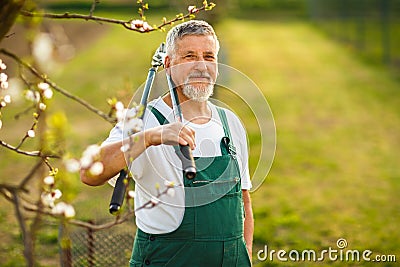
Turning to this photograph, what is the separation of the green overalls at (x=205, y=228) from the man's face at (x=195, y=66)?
0.15 metres

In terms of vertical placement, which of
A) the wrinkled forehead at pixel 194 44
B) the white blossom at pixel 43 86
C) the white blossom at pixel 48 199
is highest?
the wrinkled forehead at pixel 194 44

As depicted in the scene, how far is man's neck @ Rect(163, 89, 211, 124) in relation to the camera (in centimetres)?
296

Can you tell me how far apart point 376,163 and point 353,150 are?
791 millimetres

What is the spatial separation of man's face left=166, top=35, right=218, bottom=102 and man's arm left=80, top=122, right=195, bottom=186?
0.35 m

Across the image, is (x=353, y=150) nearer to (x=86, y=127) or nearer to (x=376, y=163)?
(x=376, y=163)

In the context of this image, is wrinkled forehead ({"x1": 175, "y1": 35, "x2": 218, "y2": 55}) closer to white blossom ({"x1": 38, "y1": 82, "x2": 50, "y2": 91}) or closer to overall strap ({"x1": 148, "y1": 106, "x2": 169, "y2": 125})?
overall strap ({"x1": 148, "y1": 106, "x2": 169, "y2": 125})

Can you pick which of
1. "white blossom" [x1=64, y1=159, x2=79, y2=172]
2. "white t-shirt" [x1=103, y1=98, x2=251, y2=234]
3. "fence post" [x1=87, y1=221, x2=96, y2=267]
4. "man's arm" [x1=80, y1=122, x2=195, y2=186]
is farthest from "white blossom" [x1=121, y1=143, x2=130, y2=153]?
"fence post" [x1=87, y1=221, x2=96, y2=267]

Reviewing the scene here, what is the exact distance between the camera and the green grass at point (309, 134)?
23.1ft

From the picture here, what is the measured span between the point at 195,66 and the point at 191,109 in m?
0.16

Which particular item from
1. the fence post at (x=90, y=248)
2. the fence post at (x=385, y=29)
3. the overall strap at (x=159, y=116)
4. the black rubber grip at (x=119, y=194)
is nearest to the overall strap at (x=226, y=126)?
the overall strap at (x=159, y=116)

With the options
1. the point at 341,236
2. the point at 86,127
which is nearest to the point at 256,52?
the point at 86,127

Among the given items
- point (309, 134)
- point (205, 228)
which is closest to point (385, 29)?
point (309, 134)

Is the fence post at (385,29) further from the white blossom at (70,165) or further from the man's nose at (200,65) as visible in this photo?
the white blossom at (70,165)

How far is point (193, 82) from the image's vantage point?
114 inches
